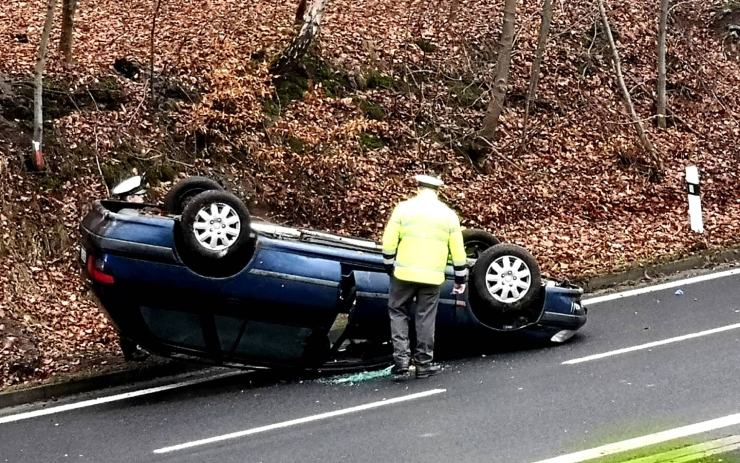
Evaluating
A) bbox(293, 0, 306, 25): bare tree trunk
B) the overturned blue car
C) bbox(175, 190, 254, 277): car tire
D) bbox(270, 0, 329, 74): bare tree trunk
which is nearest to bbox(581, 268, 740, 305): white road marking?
the overturned blue car

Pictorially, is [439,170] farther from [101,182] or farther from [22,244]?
[22,244]

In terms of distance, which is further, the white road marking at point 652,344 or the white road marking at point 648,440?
the white road marking at point 652,344

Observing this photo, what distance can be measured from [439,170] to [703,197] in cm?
410

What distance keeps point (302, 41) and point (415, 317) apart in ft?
25.5

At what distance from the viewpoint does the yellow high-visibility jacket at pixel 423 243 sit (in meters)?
7.90

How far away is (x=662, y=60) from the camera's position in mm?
16391

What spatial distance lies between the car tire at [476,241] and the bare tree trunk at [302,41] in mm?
6498

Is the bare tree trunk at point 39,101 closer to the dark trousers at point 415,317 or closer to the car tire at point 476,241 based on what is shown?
the car tire at point 476,241

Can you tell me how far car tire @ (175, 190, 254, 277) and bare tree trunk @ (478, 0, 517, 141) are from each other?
8202 mm

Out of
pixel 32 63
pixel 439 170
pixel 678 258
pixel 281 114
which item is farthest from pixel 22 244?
pixel 678 258

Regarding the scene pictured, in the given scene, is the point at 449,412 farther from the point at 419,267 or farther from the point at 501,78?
the point at 501,78

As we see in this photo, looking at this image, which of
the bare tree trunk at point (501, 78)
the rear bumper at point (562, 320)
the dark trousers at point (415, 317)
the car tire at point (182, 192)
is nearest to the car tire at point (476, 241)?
the rear bumper at point (562, 320)

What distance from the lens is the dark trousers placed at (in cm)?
798

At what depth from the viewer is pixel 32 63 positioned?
1344cm
